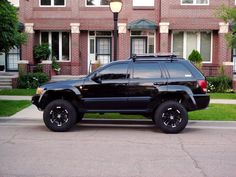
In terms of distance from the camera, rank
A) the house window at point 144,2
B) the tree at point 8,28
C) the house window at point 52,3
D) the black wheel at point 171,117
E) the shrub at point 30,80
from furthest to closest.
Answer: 1. the house window at point 52,3
2. the house window at point 144,2
3. the shrub at point 30,80
4. the tree at point 8,28
5. the black wheel at point 171,117

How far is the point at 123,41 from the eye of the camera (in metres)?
24.7

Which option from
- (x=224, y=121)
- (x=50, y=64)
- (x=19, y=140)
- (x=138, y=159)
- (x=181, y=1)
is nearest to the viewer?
(x=138, y=159)

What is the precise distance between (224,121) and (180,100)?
191 centimetres

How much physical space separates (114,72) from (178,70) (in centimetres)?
166

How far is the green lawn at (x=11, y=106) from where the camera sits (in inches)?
511

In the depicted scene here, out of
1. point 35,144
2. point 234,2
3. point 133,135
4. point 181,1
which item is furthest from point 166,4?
point 35,144

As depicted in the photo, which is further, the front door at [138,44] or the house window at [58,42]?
the house window at [58,42]

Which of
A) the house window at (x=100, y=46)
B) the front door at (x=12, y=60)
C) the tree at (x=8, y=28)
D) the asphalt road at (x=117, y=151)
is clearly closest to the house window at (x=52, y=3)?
the house window at (x=100, y=46)

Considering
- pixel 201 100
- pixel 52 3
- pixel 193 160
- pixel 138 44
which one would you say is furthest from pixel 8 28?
pixel 193 160

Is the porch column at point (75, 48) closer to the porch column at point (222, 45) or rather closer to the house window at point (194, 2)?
the house window at point (194, 2)

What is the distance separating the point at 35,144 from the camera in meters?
8.78

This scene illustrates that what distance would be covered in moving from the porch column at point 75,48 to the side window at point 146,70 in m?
14.3

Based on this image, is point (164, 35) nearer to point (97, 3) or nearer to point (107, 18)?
point (107, 18)

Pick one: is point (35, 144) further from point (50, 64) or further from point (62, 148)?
point (50, 64)
